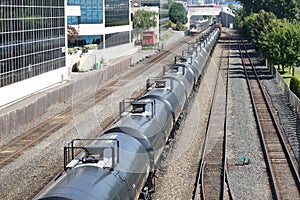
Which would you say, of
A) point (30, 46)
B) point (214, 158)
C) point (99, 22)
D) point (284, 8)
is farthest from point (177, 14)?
point (214, 158)

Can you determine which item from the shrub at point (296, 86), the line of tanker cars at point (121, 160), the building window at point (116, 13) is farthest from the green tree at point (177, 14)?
the line of tanker cars at point (121, 160)

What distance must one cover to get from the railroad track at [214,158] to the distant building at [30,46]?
15.3 meters

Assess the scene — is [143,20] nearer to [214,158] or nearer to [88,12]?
[88,12]

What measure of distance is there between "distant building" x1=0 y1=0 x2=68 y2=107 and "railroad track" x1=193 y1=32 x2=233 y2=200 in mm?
15295

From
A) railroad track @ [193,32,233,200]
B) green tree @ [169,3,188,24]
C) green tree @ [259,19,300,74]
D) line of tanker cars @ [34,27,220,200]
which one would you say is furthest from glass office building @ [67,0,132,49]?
green tree @ [169,3,188,24]

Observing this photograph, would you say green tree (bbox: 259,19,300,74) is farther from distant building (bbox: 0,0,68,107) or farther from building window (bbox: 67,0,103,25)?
building window (bbox: 67,0,103,25)

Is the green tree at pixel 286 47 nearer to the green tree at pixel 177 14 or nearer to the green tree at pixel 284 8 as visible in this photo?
the green tree at pixel 284 8

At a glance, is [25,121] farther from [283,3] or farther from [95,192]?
[283,3]

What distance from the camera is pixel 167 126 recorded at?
21406mm

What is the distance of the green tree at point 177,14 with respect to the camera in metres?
176

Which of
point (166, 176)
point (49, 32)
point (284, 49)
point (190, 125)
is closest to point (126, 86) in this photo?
point (49, 32)

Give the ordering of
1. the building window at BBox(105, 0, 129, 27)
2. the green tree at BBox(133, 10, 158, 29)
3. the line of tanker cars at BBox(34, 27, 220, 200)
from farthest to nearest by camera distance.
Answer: the green tree at BBox(133, 10, 158, 29), the building window at BBox(105, 0, 129, 27), the line of tanker cars at BBox(34, 27, 220, 200)

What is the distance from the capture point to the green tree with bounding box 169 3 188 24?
6909 inches

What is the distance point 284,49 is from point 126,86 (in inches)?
635
